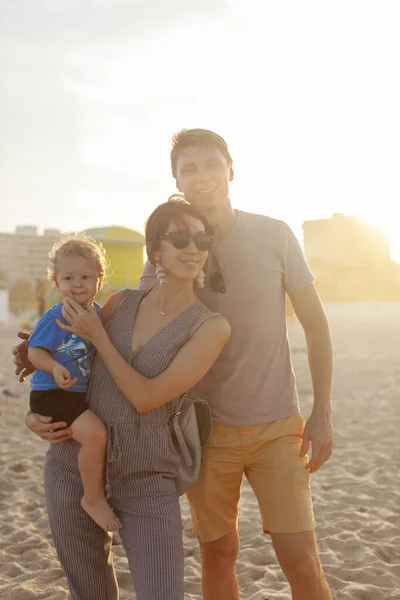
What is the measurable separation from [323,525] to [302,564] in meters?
2.83

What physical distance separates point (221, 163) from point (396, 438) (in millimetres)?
5961

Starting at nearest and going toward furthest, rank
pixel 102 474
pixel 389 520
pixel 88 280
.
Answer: pixel 102 474, pixel 88 280, pixel 389 520

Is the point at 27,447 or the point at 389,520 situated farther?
the point at 27,447

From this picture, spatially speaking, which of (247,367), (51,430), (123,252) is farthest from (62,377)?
(123,252)

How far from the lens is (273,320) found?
8.27 ft

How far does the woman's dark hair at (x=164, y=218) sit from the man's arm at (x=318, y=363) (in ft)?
1.85

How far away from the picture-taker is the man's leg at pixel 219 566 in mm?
2568

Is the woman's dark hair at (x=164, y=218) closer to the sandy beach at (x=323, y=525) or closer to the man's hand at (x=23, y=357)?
the man's hand at (x=23, y=357)

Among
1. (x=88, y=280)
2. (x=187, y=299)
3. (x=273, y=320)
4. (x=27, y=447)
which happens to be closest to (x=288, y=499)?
(x=273, y=320)

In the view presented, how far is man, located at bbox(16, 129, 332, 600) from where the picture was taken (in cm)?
247

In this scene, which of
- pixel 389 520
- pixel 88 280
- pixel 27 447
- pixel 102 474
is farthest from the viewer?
pixel 27 447

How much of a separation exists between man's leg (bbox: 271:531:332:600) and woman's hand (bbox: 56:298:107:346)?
1.03 metres

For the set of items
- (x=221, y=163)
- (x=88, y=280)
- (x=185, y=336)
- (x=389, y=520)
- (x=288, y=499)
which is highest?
(x=221, y=163)

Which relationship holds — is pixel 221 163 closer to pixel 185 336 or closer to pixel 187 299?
pixel 187 299
